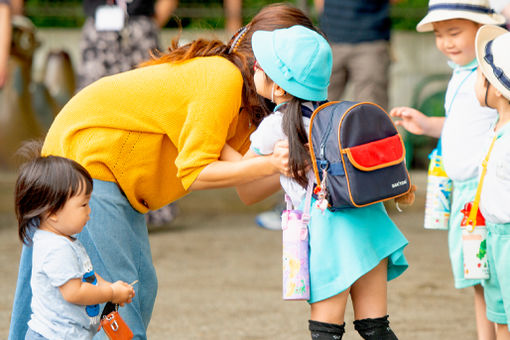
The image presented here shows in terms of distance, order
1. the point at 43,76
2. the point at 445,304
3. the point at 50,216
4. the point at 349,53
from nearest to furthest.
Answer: the point at 50,216 < the point at 445,304 < the point at 349,53 < the point at 43,76

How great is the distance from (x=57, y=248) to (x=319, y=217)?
84 centimetres

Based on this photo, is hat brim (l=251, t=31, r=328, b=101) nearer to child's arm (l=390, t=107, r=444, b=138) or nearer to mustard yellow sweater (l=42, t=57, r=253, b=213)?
mustard yellow sweater (l=42, t=57, r=253, b=213)

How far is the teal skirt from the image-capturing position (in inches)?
103

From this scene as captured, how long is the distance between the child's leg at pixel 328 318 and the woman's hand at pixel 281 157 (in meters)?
0.45

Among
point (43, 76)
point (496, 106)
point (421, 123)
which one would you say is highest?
point (496, 106)

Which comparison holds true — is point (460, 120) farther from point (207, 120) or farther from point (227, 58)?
point (207, 120)

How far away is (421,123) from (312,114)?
1.17m

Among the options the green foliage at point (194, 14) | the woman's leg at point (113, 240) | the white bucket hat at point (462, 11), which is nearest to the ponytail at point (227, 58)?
the woman's leg at point (113, 240)

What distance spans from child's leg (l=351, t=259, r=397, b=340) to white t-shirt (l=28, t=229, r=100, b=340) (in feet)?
2.98

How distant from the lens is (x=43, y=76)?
24.3 feet

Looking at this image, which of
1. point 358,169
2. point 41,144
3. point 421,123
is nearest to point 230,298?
point 421,123

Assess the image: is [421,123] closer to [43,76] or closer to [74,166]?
[74,166]

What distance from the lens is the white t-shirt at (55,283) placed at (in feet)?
7.94

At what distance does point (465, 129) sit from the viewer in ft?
11.0
